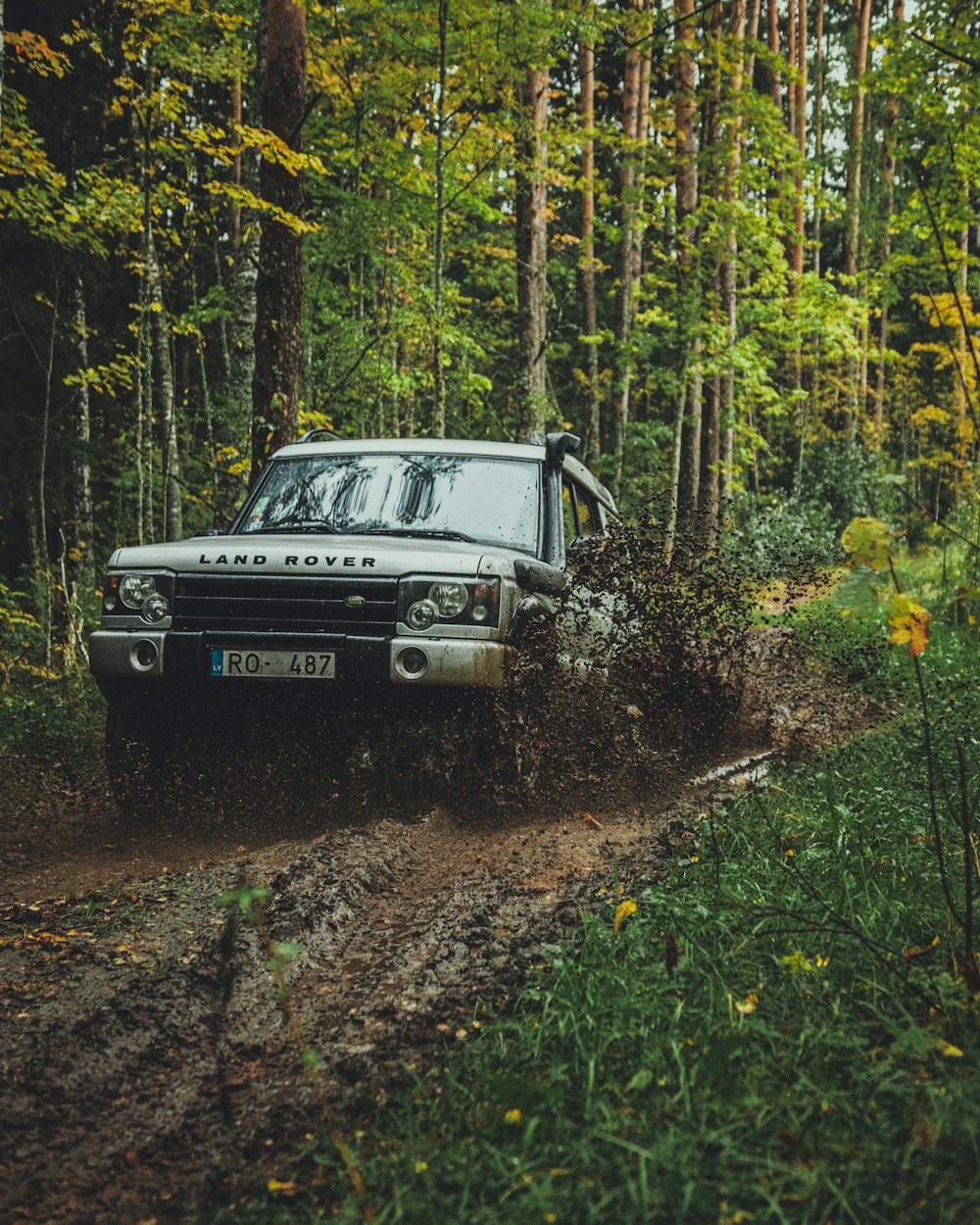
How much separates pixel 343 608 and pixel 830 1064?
3074mm

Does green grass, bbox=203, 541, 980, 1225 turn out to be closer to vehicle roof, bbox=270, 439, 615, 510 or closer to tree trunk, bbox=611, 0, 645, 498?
vehicle roof, bbox=270, 439, 615, 510

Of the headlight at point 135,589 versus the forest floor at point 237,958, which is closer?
the forest floor at point 237,958

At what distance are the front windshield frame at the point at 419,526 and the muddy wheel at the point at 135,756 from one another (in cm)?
129

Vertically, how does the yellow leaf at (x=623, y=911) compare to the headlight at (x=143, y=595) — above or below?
below

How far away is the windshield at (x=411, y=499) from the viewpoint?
5520 millimetres

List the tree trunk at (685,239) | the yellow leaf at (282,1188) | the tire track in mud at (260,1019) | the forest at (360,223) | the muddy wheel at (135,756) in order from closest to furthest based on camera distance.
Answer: the yellow leaf at (282,1188) → the tire track in mud at (260,1019) → the muddy wheel at (135,756) → the forest at (360,223) → the tree trunk at (685,239)

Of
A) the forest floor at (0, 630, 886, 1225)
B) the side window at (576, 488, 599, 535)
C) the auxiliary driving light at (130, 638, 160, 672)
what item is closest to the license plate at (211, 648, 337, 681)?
the auxiliary driving light at (130, 638, 160, 672)

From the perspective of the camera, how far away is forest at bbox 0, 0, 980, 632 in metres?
9.13

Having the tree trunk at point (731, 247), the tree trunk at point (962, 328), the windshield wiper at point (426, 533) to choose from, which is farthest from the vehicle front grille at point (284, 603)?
the tree trunk at point (731, 247)

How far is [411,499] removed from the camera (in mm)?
5660

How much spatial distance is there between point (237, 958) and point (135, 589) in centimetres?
234

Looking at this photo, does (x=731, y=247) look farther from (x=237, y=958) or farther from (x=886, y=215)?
(x=237, y=958)

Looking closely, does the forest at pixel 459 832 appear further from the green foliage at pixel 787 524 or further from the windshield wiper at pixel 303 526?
the green foliage at pixel 787 524

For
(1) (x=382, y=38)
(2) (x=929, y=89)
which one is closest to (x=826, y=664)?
(2) (x=929, y=89)
